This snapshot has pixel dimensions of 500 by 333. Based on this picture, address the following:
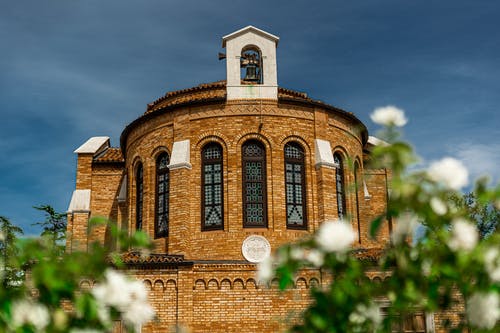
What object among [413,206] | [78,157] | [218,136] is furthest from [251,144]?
[413,206]

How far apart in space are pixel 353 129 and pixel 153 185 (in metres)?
7.45

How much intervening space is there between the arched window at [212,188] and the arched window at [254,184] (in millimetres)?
788

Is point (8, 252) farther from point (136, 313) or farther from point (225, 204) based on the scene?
point (225, 204)

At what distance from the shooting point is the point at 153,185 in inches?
830

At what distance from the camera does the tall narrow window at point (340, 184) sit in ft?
68.6

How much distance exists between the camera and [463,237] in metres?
4.14

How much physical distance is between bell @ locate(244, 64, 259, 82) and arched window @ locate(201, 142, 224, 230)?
3.08 m

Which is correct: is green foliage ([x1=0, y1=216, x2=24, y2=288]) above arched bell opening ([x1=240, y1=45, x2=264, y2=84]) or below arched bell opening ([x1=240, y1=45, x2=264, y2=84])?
below

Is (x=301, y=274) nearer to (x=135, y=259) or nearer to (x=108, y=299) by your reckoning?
(x=135, y=259)

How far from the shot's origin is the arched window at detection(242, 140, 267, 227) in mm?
19469

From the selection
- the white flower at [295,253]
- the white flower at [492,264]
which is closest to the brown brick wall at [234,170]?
the white flower at [295,253]

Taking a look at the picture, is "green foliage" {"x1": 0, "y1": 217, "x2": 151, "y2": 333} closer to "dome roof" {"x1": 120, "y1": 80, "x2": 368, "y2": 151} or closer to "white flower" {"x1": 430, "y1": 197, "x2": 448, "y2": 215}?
"white flower" {"x1": 430, "y1": 197, "x2": 448, "y2": 215}

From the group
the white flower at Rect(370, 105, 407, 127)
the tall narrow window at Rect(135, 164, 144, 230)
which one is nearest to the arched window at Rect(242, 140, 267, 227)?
the tall narrow window at Rect(135, 164, 144, 230)

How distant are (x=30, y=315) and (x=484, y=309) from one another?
2988 mm
